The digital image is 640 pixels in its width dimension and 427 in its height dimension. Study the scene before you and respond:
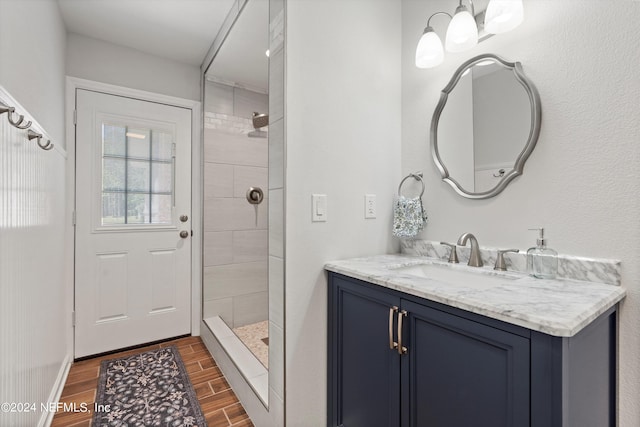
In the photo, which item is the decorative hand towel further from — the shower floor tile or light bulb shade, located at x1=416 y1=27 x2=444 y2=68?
the shower floor tile

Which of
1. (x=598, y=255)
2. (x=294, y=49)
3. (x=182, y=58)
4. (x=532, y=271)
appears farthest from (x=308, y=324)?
(x=182, y=58)

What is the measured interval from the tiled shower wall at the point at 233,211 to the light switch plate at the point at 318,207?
5.14ft

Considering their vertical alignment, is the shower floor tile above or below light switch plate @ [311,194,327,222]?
below

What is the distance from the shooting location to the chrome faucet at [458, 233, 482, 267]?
1.35m

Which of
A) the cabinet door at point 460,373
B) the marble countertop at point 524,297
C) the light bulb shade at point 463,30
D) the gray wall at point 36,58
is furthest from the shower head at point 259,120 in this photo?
the cabinet door at point 460,373

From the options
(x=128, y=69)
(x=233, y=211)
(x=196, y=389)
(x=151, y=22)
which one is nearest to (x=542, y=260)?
(x=196, y=389)

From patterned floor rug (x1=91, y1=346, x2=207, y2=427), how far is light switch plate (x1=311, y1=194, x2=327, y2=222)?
1257 millimetres

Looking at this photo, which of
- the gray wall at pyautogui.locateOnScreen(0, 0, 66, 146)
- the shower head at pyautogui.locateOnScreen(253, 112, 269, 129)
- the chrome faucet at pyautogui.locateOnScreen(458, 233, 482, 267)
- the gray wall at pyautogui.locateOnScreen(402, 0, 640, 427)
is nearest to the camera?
the gray wall at pyautogui.locateOnScreen(402, 0, 640, 427)

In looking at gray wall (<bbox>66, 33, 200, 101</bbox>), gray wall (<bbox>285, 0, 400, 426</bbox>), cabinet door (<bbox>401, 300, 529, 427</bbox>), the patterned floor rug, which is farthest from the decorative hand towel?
gray wall (<bbox>66, 33, 200, 101</bbox>)

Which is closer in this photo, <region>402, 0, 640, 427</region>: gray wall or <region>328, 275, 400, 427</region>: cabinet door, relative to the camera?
<region>402, 0, 640, 427</region>: gray wall

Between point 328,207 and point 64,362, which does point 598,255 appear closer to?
point 328,207

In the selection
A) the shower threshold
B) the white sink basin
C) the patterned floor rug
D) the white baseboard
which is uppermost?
the white sink basin

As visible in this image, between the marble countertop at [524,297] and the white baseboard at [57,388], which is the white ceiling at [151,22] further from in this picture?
the white baseboard at [57,388]

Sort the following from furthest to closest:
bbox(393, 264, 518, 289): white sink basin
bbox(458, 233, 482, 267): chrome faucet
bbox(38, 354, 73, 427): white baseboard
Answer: bbox(38, 354, 73, 427): white baseboard < bbox(458, 233, 482, 267): chrome faucet < bbox(393, 264, 518, 289): white sink basin
